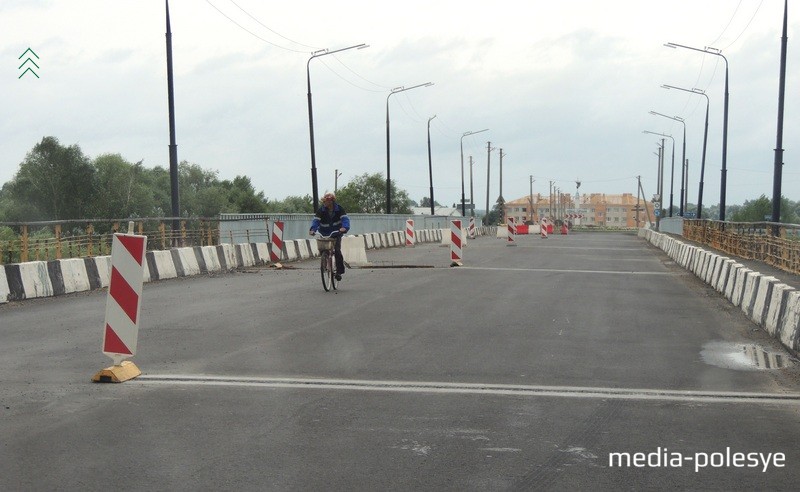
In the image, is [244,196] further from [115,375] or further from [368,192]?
[115,375]

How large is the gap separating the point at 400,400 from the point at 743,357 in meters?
4.31

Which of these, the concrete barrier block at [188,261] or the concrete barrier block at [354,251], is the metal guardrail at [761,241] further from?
the concrete barrier block at [188,261]

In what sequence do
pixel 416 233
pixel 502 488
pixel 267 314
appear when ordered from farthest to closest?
pixel 416 233, pixel 267 314, pixel 502 488

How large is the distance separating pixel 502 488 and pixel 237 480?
1363 mm

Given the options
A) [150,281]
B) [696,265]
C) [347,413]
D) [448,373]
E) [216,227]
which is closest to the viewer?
[347,413]

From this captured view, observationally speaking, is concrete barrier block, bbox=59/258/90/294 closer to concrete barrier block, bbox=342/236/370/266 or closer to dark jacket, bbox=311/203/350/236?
dark jacket, bbox=311/203/350/236

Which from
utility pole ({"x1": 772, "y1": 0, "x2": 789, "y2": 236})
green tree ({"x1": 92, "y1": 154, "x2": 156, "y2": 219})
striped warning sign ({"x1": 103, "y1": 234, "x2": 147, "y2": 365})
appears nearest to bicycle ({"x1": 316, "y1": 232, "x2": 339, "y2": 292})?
striped warning sign ({"x1": 103, "y1": 234, "x2": 147, "y2": 365})

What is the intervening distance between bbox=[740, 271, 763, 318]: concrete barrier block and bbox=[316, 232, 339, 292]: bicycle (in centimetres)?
665

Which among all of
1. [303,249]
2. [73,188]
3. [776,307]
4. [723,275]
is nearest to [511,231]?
[303,249]

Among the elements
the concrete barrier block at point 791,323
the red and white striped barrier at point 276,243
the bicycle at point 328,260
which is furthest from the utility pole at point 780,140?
the concrete barrier block at point 791,323

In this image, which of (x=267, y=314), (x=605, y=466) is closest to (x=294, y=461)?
(x=605, y=466)

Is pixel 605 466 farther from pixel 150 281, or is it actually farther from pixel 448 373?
pixel 150 281

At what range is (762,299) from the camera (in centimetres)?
1273

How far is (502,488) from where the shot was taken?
4.98 meters
